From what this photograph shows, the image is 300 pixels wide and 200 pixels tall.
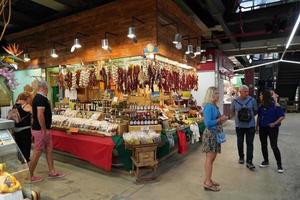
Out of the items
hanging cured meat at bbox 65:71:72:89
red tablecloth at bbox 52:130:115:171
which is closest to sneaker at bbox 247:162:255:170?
red tablecloth at bbox 52:130:115:171

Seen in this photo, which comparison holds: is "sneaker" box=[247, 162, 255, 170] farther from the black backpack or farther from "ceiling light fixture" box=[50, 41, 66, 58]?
"ceiling light fixture" box=[50, 41, 66, 58]

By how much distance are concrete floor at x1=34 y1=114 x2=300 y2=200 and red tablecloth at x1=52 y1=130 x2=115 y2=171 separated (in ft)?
0.94

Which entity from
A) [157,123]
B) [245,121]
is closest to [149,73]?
[157,123]

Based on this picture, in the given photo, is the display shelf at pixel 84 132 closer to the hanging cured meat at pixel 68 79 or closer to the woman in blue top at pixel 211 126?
the hanging cured meat at pixel 68 79

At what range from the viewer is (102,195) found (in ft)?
11.8

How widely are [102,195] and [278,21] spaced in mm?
6451

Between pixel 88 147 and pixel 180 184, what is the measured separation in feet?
5.98

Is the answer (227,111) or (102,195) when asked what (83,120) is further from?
(227,111)

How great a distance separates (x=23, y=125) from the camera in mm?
4305

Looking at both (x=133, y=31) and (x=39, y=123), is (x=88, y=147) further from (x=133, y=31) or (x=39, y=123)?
(x=133, y=31)

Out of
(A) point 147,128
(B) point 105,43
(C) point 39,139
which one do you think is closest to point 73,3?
(B) point 105,43

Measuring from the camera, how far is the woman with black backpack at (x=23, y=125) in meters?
4.26

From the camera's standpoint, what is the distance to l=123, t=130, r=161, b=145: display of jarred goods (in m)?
4.11

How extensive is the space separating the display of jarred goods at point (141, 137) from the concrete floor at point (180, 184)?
0.67m
